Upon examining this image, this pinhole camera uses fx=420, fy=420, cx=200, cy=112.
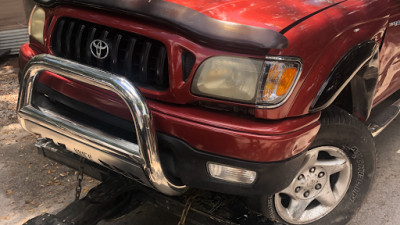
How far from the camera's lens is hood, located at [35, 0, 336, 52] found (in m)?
1.87

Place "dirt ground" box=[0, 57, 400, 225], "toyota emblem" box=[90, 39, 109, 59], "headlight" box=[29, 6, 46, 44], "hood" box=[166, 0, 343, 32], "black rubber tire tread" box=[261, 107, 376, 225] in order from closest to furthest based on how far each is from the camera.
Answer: "hood" box=[166, 0, 343, 32], "toyota emblem" box=[90, 39, 109, 59], "black rubber tire tread" box=[261, 107, 376, 225], "headlight" box=[29, 6, 46, 44], "dirt ground" box=[0, 57, 400, 225]

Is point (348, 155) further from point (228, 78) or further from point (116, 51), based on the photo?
point (116, 51)

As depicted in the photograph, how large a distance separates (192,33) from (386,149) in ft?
9.17

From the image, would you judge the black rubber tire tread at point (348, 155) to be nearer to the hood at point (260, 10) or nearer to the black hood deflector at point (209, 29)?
the hood at point (260, 10)

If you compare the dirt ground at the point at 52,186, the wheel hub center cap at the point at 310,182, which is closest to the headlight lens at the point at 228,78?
the wheel hub center cap at the point at 310,182

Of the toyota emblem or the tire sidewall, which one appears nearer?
the toyota emblem

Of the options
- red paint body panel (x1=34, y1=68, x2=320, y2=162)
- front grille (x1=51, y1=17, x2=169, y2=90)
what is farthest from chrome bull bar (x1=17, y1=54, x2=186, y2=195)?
front grille (x1=51, y1=17, x2=169, y2=90)

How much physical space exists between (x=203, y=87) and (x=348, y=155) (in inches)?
46.2

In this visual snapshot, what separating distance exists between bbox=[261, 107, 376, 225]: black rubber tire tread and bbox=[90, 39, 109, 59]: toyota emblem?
1.19 meters

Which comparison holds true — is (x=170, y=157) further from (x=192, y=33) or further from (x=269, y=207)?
(x=269, y=207)

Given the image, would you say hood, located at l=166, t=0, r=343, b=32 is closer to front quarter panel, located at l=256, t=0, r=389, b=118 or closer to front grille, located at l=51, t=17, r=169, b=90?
front quarter panel, located at l=256, t=0, r=389, b=118

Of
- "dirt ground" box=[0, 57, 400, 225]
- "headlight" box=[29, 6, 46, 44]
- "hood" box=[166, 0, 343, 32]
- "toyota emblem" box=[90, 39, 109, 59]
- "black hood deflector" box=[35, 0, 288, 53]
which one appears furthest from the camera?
"dirt ground" box=[0, 57, 400, 225]

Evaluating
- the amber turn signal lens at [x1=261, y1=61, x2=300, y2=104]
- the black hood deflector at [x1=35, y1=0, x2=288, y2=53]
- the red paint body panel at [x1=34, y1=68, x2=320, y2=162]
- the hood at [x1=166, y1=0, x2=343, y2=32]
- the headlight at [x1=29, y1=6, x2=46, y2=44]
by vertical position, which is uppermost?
the hood at [x1=166, y1=0, x2=343, y2=32]

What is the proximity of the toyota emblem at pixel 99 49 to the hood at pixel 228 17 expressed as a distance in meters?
0.19
